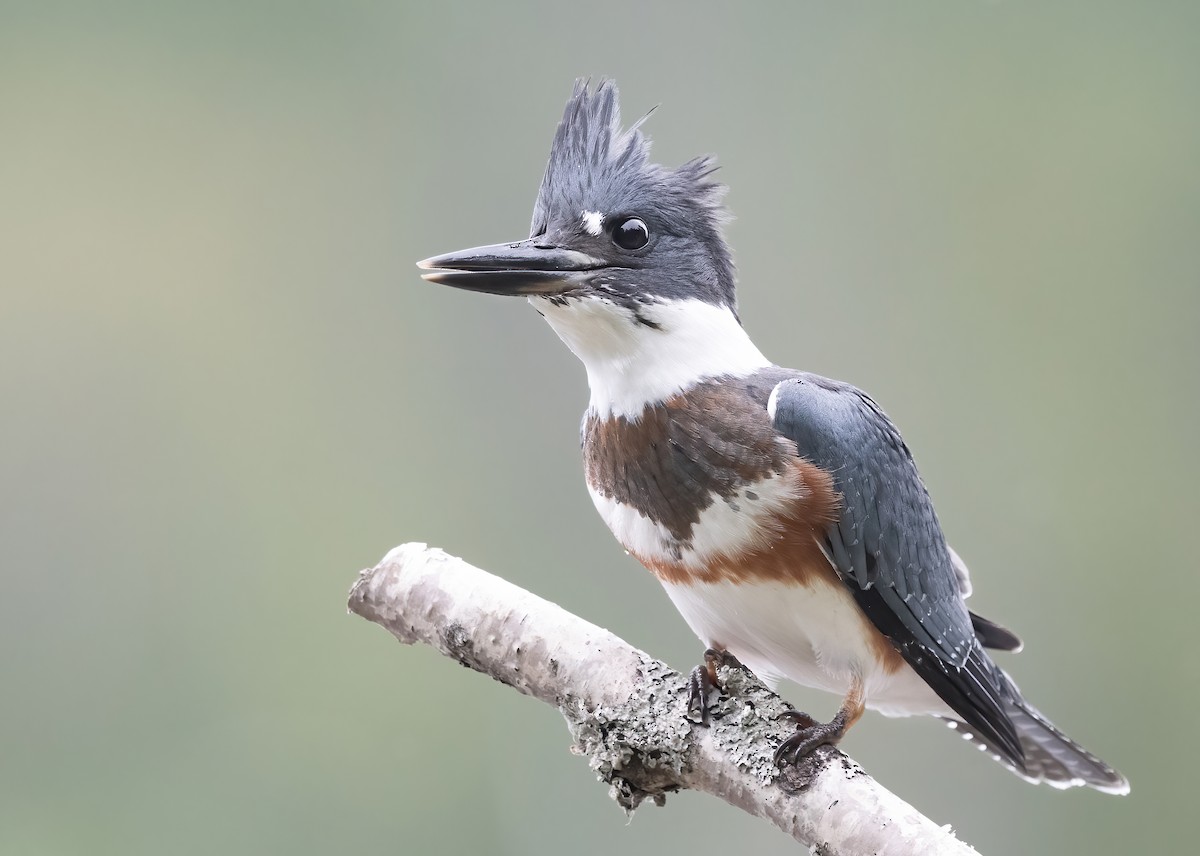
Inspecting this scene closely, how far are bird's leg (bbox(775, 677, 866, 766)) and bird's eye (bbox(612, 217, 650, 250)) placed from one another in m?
0.62

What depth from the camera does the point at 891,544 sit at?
61.6 inches

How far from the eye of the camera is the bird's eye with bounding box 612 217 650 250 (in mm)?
1549

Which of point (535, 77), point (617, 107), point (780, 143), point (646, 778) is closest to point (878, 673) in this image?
point (646, 778)

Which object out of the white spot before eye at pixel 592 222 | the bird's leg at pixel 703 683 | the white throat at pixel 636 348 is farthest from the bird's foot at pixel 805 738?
the white spot before eye at pixel 592 222

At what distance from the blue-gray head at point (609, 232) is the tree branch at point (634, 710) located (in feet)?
1.45

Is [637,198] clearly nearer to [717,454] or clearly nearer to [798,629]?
[717,454]

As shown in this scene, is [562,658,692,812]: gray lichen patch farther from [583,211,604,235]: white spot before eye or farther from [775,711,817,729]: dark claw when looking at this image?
[583,211,604,235]: white spot before eye

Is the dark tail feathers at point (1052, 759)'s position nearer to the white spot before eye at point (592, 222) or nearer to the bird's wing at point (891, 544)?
the bird's wing at point (891, 544)

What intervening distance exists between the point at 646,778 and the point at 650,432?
0.44m

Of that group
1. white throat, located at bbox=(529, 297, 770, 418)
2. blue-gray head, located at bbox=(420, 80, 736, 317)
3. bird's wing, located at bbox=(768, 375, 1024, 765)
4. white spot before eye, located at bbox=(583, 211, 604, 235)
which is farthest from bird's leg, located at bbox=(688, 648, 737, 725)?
white spot before eye, located at bbox=(583, 211, 604, 235)

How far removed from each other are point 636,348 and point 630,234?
0.50 feet

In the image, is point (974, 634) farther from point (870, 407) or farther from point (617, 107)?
point (617, 107)

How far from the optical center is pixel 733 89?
10.9ft

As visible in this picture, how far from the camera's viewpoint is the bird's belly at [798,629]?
1.51m
